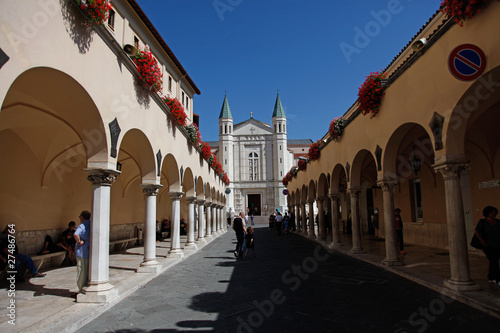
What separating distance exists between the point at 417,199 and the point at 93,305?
13.8 meters

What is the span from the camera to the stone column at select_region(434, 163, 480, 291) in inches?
270

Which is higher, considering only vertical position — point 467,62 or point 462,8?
point 462,8

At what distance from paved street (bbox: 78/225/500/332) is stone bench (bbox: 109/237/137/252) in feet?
20.6

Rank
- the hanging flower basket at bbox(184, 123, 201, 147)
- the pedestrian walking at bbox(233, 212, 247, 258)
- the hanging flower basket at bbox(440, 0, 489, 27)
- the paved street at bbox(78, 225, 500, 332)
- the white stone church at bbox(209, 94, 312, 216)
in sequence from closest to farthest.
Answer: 1. the paved street at bbox(78, 225, 500, 332)
2. the hanging flower basket at bbox(440, 0, 489, 27)
3. the pedestrian walking at bbox(233, 212, 247, 258)
4. the hanging flower basket at bbox(184, 123, 201, 147)
5. the white stone church at bbox(209, 94, 312, 216)

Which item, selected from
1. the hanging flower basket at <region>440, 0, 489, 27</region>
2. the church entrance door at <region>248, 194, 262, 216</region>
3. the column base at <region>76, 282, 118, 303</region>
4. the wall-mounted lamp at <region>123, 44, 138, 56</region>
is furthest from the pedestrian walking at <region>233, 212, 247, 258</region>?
the church entrance door at <region>248, 194, 262, 216</region>

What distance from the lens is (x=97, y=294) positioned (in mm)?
6555

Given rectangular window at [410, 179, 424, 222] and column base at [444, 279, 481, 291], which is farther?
rectangular window at [410, 179, 424, 222]

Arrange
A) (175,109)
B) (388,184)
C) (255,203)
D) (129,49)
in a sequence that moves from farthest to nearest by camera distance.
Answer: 1. (255,203)
2. (175,109)
3. (388,184)
4. (129,49)

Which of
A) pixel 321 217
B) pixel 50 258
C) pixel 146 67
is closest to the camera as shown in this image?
pixel 146 67

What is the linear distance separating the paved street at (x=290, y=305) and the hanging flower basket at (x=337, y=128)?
6096 millimetres

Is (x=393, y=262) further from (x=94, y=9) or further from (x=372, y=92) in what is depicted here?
(x=94, y=9)

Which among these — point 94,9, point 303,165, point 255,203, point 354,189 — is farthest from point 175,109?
point 255,203

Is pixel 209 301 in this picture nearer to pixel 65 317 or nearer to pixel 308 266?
pixel 65 317

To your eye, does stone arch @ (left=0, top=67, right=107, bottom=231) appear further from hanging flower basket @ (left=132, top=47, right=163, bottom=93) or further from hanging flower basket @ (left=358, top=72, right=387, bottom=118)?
hanging flower basket @ (left=358, top=72, right=387, bottom=118)
